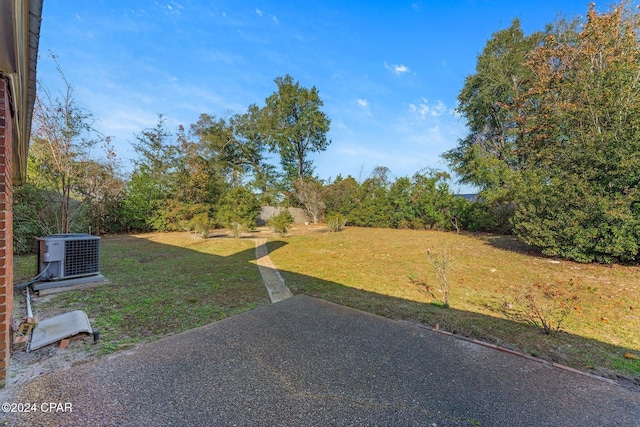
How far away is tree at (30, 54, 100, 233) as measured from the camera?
6297mm

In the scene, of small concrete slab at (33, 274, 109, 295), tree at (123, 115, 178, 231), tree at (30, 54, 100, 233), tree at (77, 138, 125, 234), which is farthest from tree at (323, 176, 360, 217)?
small concrete slab at (33, 274, 109, 295)

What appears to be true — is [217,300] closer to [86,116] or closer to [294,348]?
[294,348]

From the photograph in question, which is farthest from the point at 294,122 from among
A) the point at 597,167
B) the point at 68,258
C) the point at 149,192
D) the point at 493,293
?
the point at 493,293

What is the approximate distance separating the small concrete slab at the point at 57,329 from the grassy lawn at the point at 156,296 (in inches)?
6.5

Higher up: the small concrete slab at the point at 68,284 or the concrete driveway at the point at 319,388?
the small concrete slab at the point at 68,284

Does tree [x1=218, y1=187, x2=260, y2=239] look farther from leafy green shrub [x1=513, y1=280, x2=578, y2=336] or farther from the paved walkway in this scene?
leafy green shrub [x1=513, y1=280, x2=578, y2=336]

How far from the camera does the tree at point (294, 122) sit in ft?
77.0

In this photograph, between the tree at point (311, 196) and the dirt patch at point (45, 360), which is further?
the tree at point (311, 196)

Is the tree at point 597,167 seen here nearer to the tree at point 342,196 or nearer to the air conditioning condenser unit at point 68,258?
the air conditioning condenser unit at point 68,258

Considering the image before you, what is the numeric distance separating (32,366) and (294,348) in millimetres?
1962

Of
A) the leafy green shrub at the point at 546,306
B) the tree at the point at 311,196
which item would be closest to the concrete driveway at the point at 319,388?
the leafy green shrub at the point at 546,306

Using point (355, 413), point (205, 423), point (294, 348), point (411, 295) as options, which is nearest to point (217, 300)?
point (294, 348)

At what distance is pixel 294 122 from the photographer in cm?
2461

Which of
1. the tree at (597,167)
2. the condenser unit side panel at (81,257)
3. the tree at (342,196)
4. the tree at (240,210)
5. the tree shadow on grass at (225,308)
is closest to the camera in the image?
the tree shadow on grass at (225,308)
